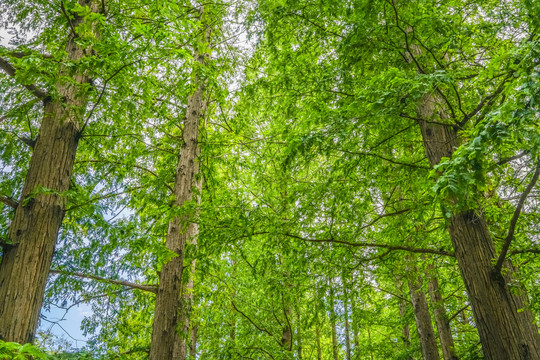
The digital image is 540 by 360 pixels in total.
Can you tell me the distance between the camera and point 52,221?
3684 mm

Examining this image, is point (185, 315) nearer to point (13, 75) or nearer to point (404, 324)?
point (13, 75)

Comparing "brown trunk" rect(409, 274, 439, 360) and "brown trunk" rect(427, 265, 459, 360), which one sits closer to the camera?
"brown trunk" rect(427, 265, 459, 360)

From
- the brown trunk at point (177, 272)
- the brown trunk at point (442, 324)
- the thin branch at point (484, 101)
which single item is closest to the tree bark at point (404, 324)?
the brown trunk at point (442, 324)

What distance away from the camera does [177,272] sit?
5039mm

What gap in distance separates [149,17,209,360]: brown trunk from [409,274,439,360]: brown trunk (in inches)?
191

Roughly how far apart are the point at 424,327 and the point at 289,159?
229 inches

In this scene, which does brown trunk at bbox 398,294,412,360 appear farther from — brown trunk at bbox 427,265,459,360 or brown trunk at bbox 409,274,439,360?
brown trunk at bbox 427,265,459,360

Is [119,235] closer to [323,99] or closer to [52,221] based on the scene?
[52,221]

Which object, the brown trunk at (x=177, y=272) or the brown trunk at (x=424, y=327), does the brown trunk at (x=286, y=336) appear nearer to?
the brown trunk at (x=424, y=327)

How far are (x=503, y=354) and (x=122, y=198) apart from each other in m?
6.08

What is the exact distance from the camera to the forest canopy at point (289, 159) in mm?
3383

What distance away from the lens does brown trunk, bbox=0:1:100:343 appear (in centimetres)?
328

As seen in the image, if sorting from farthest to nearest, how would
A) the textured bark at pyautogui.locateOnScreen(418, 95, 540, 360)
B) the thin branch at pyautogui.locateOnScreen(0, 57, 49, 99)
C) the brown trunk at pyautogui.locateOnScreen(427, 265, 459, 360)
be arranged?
1. the brown trunk at pyautogui.locateOnScreen(427, 265, 459, 360)
2. the thin branch at pyautogui.locateOnScreen(0, 57, 49, 99)
3. the textured bark at pyautogui.locateOnScreen(418, 95, 540, 360)

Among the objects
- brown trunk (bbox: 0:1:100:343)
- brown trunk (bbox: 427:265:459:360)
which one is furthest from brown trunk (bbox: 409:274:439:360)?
brown trunk (bbox: 0:1:100:343)
